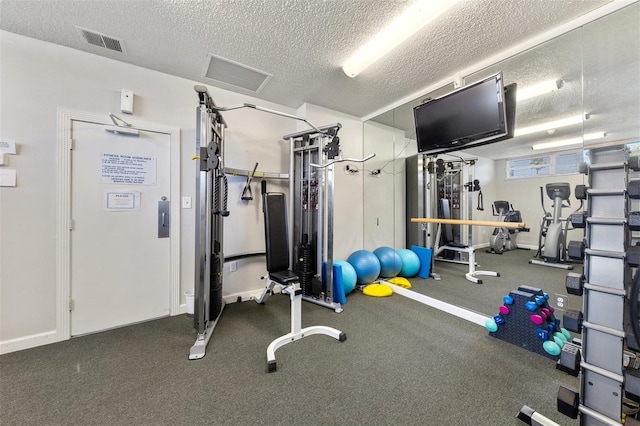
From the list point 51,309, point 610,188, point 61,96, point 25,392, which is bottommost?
point 25,392

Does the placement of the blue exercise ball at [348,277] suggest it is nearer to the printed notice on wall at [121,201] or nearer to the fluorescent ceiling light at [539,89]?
the printed notice on wall at [121,201]

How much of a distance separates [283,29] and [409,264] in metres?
3.51

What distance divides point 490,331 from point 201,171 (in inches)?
122

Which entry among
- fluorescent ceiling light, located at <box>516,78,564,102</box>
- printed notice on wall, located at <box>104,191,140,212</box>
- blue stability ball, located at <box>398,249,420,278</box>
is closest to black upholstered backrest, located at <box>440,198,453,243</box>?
blue stability ball, located at <box>398,249,420,278</box>

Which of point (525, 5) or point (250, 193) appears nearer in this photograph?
point (525, 5)

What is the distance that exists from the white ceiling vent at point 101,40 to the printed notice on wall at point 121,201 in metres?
1.38

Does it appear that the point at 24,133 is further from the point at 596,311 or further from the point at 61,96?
the point at 596,311

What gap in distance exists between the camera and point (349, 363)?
6.08ft

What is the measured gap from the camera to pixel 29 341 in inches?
81.3

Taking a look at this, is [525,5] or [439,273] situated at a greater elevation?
[525,5]

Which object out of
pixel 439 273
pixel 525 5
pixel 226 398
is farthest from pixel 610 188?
pixel 439 273

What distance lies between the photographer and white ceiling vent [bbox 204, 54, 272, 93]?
8.09 feet

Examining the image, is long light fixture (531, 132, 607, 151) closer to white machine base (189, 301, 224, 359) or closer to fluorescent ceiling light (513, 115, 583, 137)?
fluorescent ceiling light (513, 115, 583, 137)

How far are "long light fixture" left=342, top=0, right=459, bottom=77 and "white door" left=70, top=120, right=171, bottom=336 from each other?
2.25 m
